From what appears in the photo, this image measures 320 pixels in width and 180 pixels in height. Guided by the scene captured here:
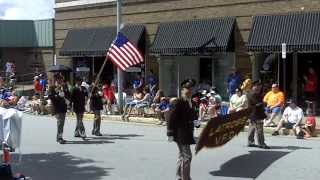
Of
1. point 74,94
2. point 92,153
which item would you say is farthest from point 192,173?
point 74,94

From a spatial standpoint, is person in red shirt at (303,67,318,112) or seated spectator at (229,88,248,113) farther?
person in red shirt at (303,67,318,112)

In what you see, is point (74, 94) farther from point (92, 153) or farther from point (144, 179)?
point (144, 179)

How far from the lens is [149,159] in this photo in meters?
14.5

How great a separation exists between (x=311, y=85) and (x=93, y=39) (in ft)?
42.7

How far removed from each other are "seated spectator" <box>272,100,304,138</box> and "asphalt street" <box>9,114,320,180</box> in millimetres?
512

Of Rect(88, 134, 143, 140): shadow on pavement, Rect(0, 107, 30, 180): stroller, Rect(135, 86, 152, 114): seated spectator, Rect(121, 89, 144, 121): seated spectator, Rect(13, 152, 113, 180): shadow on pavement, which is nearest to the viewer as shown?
Rect(0, 107, 30, 180): stroller

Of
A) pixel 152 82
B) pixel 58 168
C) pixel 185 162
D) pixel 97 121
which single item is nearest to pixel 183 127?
pixel 185 162

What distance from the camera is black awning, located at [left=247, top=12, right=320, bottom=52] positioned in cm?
2356

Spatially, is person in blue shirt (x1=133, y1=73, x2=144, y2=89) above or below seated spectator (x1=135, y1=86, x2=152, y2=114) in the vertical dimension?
above

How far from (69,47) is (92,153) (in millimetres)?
19449

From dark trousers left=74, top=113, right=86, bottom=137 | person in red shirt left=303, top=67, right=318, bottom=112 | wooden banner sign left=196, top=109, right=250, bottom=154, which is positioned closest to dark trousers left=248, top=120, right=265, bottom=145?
wooden banner sign left=196, top=109, right=250, bottom=154

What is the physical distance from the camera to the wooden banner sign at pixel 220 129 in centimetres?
1254

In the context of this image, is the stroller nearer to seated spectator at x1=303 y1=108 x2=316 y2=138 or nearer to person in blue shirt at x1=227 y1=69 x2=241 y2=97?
seated spectator at x1=303 y1=108 x2=316 y2=138

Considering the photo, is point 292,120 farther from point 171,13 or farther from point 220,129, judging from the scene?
point 171,13
